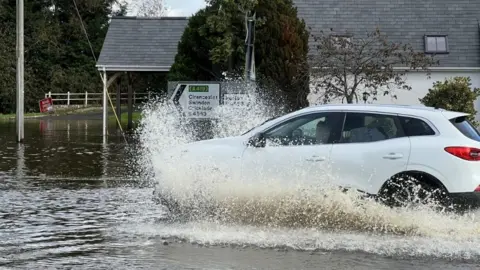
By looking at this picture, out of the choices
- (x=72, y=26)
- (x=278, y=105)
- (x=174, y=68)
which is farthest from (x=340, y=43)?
(x=72, y=26)

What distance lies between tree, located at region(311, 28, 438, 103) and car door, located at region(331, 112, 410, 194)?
1199 cm

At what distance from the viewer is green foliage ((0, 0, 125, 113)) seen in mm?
47594

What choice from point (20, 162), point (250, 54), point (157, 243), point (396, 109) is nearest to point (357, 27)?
point (250, 54)

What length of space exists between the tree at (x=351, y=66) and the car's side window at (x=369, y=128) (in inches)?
466

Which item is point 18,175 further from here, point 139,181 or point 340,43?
point 340,43

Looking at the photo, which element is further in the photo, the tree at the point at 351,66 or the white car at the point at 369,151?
the tree at the point at 351,66

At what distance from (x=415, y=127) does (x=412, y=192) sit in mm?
858

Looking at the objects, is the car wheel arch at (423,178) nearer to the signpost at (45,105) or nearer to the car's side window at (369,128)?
the car's side window at (369,128)

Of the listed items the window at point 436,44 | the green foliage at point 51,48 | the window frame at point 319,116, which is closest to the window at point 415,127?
the window frame at point 319,116

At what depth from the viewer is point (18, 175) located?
14.6 meters

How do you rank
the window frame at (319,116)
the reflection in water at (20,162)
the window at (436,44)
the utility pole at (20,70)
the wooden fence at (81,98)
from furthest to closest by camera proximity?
1. the wooden fence at (81,98)
2. the window at (436,44)
3. the utility pole at (20,70)
4. the reflection in water at (20,162)
5. the window frame at (319,116)

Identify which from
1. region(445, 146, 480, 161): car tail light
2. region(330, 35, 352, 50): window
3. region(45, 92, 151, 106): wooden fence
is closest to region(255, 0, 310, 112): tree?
region(330, 35, 352, 50): window

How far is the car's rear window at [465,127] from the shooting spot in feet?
28.7

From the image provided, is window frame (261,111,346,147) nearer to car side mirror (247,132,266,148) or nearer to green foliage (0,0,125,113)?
car side mirror (247,132,266,148)
